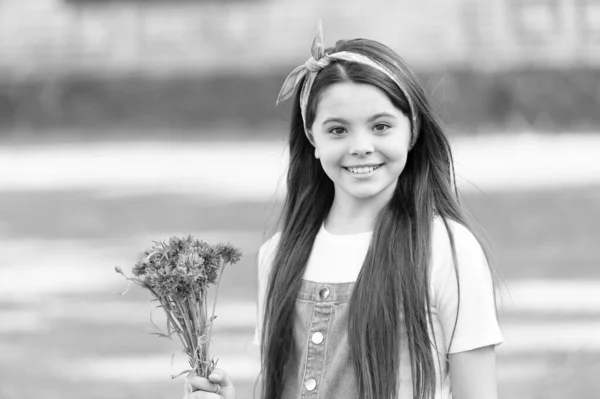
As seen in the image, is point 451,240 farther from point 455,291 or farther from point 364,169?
point 364,169

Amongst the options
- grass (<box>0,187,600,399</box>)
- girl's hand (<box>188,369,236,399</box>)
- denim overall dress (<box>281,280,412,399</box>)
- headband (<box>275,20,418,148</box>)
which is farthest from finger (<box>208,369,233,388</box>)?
grass (<box>0,187,600,399</box>)

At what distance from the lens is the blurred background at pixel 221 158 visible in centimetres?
502

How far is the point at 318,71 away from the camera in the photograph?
218cm

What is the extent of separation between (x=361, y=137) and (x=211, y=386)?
54cm

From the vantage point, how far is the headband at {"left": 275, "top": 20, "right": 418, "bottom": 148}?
2100 millimetres

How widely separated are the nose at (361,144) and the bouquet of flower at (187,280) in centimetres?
29

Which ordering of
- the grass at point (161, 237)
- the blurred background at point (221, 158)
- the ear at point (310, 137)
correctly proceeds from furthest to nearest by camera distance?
the blurred background at point (221, 158) → the grass at point (161, 237) → the ear at point (310, 137)

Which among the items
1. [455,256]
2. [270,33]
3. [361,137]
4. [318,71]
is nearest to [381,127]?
[361,137]

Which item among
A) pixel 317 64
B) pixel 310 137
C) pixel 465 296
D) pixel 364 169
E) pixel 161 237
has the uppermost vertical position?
pixel 161 237

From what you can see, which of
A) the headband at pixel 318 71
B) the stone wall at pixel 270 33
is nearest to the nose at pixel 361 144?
the headband at pixel 318 71

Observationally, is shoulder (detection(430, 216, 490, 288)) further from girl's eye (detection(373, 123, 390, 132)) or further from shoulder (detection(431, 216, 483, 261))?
girl's eye (detection(373, 123, 390, 132))

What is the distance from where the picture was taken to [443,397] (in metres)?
2.04

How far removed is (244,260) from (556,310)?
2263 millimetres

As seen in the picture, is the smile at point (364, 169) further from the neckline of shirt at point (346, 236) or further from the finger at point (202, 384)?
the finger at point (202, 384)
